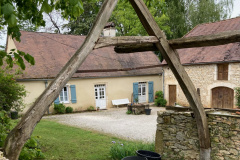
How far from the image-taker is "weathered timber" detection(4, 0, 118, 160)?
181 cm

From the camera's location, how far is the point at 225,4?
19922 millimetres

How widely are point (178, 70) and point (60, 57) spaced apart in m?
12.4

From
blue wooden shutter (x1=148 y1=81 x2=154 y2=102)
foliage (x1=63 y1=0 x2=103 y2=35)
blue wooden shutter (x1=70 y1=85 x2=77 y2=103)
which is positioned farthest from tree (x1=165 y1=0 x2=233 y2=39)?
blue wooden shutter (x1=70 y1=85 x2=77 y2=103)

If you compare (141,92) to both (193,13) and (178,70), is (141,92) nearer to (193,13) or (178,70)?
(193,13)

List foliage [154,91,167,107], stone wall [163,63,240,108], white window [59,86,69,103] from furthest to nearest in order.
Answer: foliage [154,91,167,107], white window [59,86,69,103], stone wall [163,63,240,108]

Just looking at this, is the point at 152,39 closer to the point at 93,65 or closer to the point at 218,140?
the point at 218,140

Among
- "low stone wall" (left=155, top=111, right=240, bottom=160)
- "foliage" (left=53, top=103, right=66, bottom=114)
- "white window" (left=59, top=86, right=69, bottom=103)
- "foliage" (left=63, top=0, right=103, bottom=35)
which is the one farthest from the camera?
"foliage" (left=63, top=0, right=103, bottom=35)

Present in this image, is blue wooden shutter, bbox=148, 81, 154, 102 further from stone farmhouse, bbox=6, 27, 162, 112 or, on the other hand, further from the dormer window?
the dormer window

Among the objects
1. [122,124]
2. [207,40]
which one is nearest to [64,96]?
[122,124]

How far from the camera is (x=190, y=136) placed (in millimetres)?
4930

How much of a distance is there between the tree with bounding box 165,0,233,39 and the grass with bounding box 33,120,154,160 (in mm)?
15345

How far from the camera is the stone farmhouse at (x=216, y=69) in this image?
11664 mm

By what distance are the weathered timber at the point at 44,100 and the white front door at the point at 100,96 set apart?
13.0m

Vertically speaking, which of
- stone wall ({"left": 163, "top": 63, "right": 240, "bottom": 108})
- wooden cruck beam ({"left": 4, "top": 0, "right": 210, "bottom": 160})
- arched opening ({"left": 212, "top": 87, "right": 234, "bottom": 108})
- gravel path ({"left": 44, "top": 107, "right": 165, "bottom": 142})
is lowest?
gravel path ({"left": 44, "top": 107, "right": 165, "bottom": 142})
